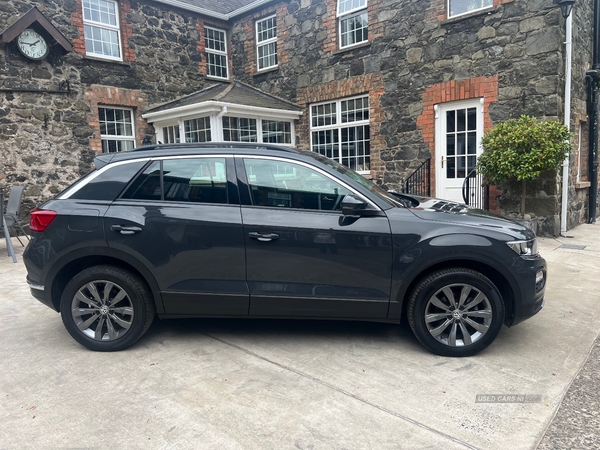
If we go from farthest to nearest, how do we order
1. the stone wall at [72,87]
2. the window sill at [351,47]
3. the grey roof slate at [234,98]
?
the grey roof slate at [234,98] < the window sill at [351,47] < the stone wall at [72,87]

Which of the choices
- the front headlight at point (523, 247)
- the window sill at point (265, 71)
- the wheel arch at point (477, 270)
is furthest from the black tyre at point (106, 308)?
the window sill at point (265, 71)

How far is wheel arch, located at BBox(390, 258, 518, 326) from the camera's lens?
11.7 feet

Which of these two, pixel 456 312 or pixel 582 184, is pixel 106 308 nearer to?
pixel 456 312

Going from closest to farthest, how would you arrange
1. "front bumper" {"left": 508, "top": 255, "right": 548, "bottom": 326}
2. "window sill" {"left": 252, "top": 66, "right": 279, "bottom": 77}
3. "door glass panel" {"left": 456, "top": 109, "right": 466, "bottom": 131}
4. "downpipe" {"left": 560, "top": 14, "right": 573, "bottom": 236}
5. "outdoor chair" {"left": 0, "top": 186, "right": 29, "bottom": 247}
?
"front bumper" {"left": 508, "top": 255, "right": 548, "bottom": 326} → "outdoor chair" {"left": 0, "top": 186, "right": 29, "bottom": 247} → "downpipe" {"left": 560, "top": 14, "right": 573, "bottom": 236} → "door glass panel" {"left": 456, "top": 109, "right": 466, "bottom": 131} → "window sill" {"left": 252, "top": 66, "right": 279, "bottom": 77}

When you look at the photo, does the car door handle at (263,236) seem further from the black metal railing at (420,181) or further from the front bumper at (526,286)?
the black metal railing at (420,181)

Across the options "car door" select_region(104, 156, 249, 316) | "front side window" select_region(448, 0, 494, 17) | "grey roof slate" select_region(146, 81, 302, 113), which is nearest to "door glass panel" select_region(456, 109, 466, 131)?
"front side window" select_region(448, 0, 494, 17)

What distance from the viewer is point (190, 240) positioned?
12.1 feet

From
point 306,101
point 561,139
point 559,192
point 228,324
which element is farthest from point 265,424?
point 306,101

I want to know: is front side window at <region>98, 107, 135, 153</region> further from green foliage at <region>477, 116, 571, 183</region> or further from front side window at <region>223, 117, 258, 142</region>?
green foliage at <region>477, 116, 571, 183</region>

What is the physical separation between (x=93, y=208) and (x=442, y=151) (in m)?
7.85

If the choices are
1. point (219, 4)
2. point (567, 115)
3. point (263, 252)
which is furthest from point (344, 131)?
point (263, 252)

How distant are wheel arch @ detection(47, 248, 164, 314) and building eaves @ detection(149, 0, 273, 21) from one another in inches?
417

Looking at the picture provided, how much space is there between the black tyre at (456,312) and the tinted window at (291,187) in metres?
1.01

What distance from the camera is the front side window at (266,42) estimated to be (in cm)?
1313
